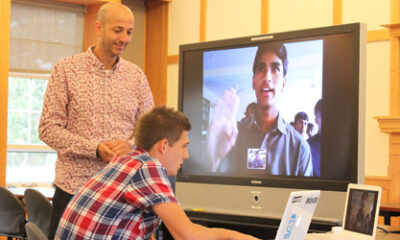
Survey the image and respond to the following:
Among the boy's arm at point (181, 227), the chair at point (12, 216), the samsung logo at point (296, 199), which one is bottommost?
the chair at point (12, 216)

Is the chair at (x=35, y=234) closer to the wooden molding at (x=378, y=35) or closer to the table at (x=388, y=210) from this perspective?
the table at (x=388, y=210)

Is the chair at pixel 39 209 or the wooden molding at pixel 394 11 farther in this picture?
the wooden molding at pixel 394 11

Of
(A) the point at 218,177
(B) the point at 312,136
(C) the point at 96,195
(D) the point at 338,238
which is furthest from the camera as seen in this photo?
(A) the point at 218,177

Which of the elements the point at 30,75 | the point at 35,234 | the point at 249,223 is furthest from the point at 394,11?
the point at 35,234

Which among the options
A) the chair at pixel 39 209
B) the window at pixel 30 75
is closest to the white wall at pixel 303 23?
the window at pixel 30 75

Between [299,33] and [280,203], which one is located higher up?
[299,33]

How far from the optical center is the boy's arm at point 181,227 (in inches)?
74.3

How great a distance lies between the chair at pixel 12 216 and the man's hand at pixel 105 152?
2792 millimetres

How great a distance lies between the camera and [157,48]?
27.7ft

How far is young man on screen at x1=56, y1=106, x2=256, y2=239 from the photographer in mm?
1908

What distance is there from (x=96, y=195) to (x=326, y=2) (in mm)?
5078

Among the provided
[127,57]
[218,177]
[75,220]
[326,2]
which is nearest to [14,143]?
[127,57]

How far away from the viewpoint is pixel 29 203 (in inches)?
190

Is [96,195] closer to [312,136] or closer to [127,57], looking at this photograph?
[312,136]
